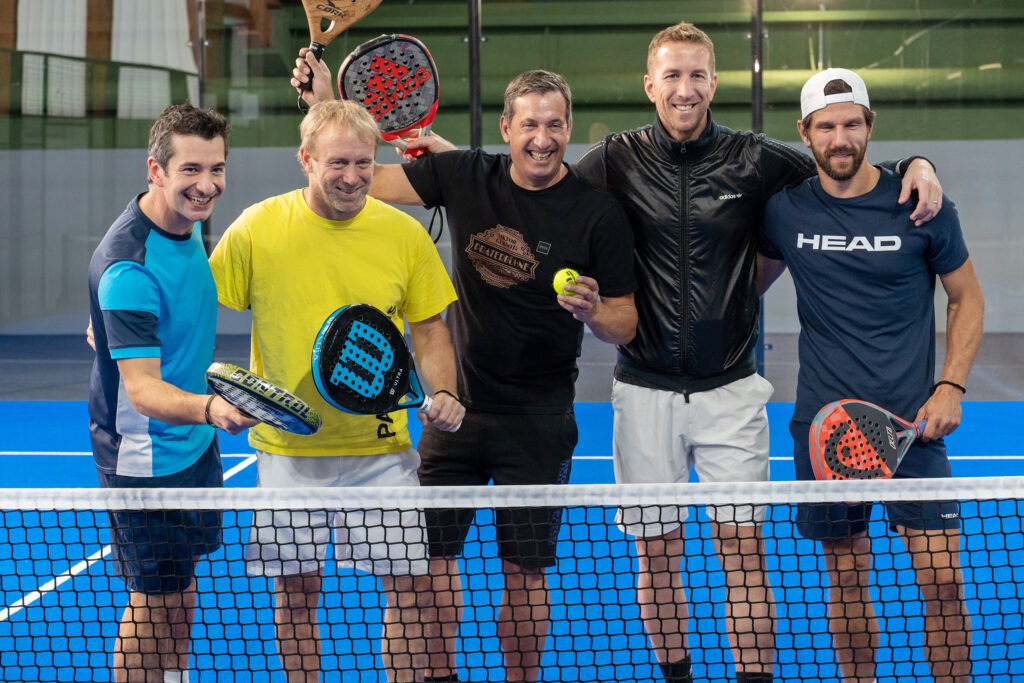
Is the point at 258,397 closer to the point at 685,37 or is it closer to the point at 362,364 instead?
the point at 362,364

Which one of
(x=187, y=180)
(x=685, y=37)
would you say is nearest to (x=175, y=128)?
(x=187, y=180)

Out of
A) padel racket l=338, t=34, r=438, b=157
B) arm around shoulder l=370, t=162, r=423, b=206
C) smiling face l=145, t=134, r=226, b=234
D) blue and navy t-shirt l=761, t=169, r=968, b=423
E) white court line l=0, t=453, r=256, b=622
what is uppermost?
padel racket l=338, t=34, r=438, b=157

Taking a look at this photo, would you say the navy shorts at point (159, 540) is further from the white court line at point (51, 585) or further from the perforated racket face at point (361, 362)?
the perforated racket face at point (361, 362)

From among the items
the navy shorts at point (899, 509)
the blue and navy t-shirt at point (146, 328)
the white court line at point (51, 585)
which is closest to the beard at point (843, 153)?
the navy shorts at point (899, 509)

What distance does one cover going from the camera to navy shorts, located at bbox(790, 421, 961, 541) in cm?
248

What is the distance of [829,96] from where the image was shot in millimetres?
2443

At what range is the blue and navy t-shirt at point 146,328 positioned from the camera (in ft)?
6.89

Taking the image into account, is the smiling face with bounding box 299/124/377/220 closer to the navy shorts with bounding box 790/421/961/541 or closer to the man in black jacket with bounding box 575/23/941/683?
the man in black jacket with bounding box 575/23/941/683

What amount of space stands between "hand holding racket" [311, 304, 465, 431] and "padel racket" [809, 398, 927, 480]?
0.92 metres

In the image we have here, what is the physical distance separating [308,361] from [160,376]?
0.34 metres

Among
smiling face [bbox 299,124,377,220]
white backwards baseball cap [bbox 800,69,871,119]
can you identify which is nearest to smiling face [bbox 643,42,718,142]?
white backwards baseball cap [bbox 800,69,871,119]

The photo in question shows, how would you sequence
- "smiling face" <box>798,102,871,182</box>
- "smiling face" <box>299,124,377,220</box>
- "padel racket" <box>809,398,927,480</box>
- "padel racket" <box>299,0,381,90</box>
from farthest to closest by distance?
"padel racket" <box>299,0,381,90</box>, "smiling face" <box>798,102,871,182</box>, "padel racket" <box>809,398,927,480</box>, "smiling face" <box>299,124,377,220</box>

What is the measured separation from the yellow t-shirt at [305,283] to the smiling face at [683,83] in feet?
2.45

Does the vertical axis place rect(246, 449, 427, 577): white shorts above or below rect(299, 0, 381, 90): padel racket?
below
